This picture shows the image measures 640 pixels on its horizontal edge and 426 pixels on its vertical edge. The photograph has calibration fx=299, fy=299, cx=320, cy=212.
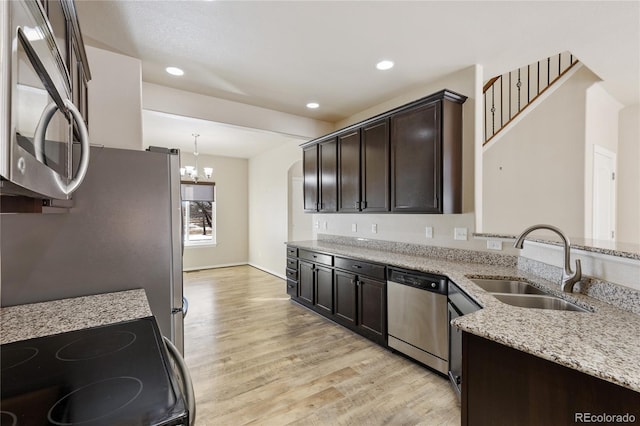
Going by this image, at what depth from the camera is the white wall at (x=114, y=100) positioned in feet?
8.34

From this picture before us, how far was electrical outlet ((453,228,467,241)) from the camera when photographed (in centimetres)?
297

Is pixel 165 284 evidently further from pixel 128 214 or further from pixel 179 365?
pixel 179 365

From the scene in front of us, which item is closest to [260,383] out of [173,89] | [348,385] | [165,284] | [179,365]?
[348,385]

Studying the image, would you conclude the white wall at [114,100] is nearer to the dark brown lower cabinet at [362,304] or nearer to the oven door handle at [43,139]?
the oven door handle at [43,139]

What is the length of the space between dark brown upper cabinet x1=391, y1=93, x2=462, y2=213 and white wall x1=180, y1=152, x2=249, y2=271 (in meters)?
5.30

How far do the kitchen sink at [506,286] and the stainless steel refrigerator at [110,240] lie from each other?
2224mm

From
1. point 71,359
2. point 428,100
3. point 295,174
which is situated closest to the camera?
point 71,359

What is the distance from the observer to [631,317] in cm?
137

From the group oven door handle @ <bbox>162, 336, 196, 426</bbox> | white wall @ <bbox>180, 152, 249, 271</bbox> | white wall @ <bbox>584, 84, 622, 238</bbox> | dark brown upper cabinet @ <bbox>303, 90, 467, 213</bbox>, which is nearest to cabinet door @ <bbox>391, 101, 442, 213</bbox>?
dark brown upper cabinet @ <bbox>303, 90, 467, 213</bbox>

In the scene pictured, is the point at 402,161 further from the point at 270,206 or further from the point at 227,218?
the point at 227,218

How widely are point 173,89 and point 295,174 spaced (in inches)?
120

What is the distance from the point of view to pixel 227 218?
7.47 metres

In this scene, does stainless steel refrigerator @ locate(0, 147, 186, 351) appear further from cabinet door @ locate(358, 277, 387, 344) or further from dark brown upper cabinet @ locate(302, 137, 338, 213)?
dark brown upper cabinet @ locate(302, 137, 338, 213)

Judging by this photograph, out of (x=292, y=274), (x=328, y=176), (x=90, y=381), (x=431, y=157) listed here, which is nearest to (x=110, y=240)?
(x=90, y=381)
